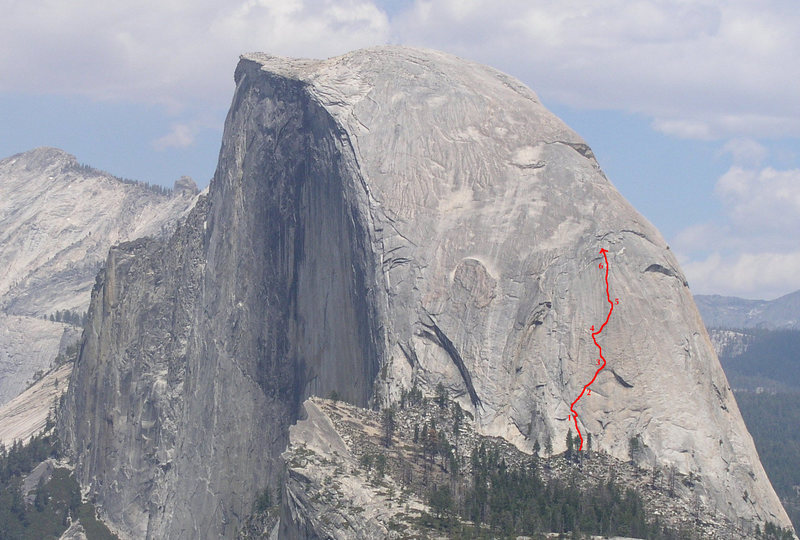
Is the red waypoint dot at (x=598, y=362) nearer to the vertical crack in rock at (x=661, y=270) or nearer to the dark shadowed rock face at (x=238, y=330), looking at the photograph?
the vertical crack in rock at (x=661, y=270)

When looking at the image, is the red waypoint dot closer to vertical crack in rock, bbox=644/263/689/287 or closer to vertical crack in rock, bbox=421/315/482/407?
vertical crack in rock, bbox=644/263/689/287

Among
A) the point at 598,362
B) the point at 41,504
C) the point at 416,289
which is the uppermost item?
the point at 416,289

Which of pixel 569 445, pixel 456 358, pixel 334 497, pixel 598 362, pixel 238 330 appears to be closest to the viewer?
pixel 334 497

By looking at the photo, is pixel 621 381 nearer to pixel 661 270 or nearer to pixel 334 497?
pixel 661 270

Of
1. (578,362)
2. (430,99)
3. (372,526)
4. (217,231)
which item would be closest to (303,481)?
(372,526)

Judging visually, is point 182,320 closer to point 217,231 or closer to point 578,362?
point 217,231

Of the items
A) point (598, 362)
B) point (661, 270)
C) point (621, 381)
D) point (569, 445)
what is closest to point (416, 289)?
point (598, 362)

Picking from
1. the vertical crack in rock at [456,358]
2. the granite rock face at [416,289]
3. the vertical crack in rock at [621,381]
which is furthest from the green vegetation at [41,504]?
the vertical crack in rock at [621,381]

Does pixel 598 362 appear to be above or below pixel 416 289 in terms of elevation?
below
